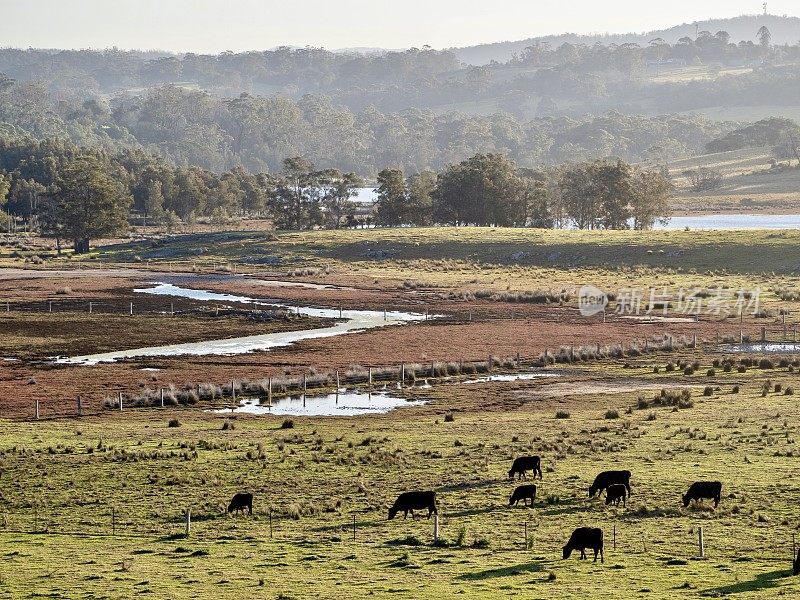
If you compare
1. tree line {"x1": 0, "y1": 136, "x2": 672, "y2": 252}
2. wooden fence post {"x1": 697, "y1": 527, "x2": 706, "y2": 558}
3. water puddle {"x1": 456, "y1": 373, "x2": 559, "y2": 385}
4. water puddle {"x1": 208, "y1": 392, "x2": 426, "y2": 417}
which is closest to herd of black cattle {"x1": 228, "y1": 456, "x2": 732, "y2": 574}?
wooden fence post {"x1": 697, "y1": 527, "x2": 706, "y2": 558}

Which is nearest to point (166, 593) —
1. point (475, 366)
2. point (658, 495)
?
point (658, 495)

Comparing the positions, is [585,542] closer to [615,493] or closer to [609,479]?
[615,493]

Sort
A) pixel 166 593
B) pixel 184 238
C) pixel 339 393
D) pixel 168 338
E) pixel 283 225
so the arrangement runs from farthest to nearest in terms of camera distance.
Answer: pixel 283 225, pixel 184 238, pixel 168 338, pixel 339 393, pixel 166 593

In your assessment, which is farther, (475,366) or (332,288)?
(332,288)

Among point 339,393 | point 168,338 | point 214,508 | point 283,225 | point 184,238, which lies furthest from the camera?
point 283,225

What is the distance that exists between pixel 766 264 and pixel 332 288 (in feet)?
138

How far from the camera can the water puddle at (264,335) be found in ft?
219

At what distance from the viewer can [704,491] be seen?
1163 inches

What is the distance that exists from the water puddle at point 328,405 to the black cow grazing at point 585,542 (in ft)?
75.7

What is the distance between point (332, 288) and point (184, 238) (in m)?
58.5

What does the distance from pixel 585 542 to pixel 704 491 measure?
19.2ft

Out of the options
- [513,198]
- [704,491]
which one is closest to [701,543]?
[704,491]

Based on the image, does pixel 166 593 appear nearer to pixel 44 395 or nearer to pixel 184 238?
pixel 44 395

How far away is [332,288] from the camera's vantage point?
11131cm
